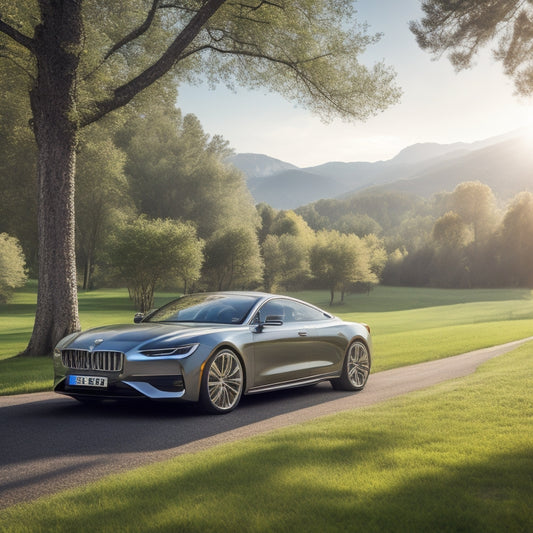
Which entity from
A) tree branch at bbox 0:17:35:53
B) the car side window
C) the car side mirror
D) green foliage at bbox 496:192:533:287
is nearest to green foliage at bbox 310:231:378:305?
green foliage at bbox 496:192:533:287

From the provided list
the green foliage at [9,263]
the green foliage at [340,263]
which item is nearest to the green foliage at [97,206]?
the green foliage at [9,263]

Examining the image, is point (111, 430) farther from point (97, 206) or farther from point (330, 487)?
point (97, 206)

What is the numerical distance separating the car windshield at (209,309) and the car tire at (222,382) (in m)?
0.76

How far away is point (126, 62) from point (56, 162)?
724 centimetres

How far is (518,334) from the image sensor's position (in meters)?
26.5

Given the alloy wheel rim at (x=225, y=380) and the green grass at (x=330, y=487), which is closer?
the green grass at (x=330, y=487)

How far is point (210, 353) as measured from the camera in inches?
328

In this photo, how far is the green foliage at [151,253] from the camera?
47.6 m

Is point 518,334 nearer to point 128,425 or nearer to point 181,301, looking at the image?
point 181,301

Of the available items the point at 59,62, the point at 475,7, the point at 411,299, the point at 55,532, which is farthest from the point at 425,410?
the point at 411,299

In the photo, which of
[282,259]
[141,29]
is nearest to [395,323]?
[141,29]

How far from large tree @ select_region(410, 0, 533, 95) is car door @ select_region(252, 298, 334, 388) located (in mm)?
7362

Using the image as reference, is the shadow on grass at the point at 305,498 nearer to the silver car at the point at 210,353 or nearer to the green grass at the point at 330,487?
the green grass at the point at 330,487

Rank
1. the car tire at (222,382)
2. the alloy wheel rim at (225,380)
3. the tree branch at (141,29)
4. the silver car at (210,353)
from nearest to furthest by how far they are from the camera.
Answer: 1. the silver car at (210,353)
2. the car tire at (222,382)
3. the alloy wheel rim at (225,380)
4. the tree branch at (141,29)
